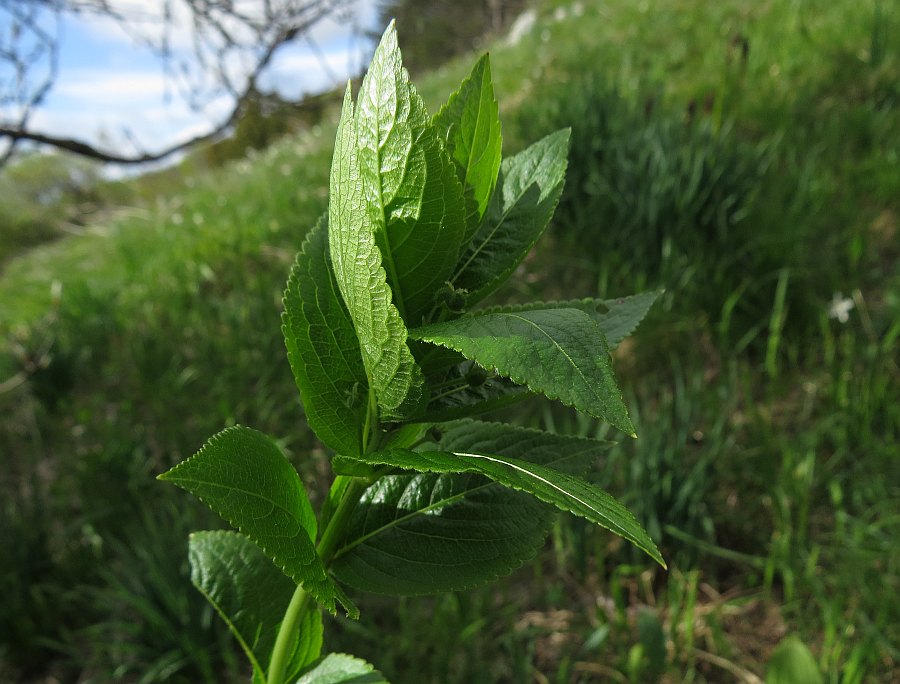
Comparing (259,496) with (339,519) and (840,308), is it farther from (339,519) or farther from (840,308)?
(840,308)

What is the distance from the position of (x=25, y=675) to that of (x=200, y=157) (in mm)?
24126

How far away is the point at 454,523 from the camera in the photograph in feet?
2.06

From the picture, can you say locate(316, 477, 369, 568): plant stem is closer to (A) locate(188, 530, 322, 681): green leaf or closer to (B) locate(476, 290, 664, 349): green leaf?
(A) locate(188, 530, 322, 681): green leaf

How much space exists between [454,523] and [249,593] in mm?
238

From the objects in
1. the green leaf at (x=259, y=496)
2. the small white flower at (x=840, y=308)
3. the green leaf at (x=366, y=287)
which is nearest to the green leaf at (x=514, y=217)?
the green leaf at (x=366, y=287)

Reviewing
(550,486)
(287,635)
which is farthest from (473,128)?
(287,635)

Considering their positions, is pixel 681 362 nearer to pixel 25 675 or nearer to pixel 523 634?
pixel 523 634

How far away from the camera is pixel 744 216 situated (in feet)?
9.13

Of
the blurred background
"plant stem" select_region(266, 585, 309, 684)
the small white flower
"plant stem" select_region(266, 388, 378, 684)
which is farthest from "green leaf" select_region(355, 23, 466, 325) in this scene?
the small white flower

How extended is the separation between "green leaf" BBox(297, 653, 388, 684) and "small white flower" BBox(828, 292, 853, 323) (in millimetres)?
2458

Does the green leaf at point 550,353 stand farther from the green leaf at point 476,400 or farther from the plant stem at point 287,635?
the plant stem at point 287,635

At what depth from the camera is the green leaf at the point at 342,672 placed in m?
0.56

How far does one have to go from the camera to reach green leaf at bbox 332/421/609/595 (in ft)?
1.97

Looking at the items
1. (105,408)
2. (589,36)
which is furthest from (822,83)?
(105,408)
